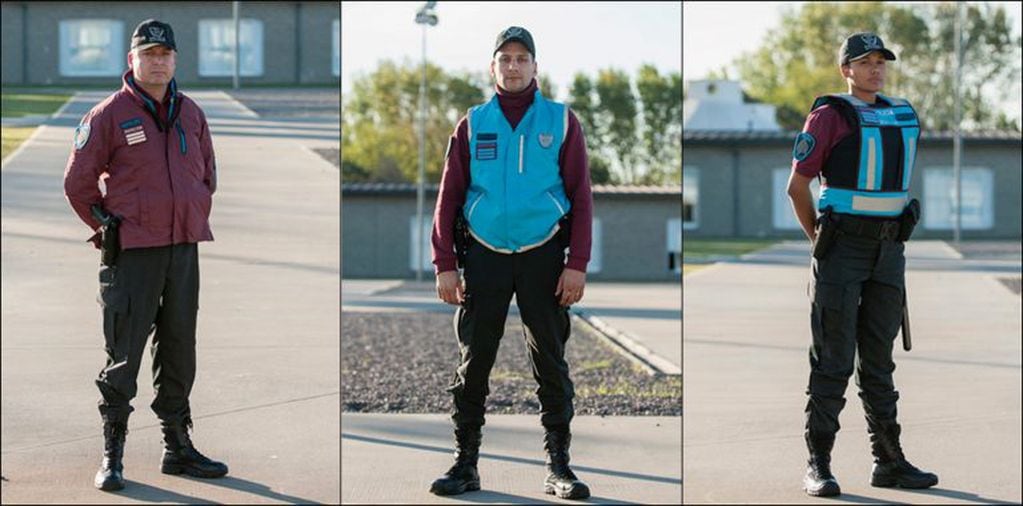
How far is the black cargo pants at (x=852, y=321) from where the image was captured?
5.41 meters

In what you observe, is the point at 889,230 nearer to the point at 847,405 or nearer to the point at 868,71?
the point at 868,71

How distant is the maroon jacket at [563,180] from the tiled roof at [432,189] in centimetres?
2344

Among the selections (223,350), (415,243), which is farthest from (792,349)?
(415,243)

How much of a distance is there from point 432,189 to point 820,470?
24.6 metres

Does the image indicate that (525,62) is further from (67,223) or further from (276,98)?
(276,98)

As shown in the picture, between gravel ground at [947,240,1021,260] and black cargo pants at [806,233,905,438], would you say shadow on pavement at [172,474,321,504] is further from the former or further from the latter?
gravel ground at [947,240,1021,260]

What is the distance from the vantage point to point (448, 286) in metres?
5.26

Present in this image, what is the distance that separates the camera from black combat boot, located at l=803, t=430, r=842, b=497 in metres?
5.40

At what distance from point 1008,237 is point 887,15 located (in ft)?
30.4

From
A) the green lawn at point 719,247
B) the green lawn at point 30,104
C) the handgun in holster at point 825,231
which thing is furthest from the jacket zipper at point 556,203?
the green lawn at point 719,247

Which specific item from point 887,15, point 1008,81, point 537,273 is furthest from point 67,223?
point 1008,81

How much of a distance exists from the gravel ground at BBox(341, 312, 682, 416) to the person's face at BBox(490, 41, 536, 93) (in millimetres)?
2516

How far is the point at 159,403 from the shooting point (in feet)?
18.2

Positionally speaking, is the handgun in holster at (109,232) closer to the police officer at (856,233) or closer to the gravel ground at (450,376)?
the gravel ground at (450,376)
